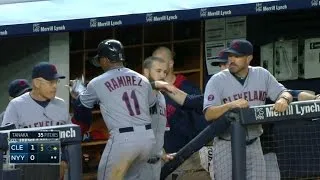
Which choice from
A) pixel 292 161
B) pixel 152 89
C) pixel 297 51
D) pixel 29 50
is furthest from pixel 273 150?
pixel 29 50

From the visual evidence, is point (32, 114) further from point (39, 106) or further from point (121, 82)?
point (121, 82)

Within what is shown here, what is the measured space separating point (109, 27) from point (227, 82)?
9.37 ft

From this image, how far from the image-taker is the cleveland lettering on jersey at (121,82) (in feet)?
25.2

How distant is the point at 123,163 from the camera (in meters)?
7.56

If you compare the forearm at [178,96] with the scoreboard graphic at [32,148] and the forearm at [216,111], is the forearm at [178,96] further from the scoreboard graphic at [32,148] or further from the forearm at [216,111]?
the scoreboard graphic at [32,148]

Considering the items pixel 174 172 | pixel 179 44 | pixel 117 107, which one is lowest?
pixel 174 172

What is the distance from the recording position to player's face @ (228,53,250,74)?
769 cm

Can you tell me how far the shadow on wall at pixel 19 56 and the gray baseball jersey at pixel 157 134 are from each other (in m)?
3.07

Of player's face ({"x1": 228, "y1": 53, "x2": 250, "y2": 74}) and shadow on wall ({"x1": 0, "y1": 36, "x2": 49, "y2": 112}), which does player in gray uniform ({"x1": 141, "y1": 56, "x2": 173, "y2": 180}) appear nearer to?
player's face ({"x1": 228, "y1": 53, "x2": 250, "y2": 74})

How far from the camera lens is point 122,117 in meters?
7.64

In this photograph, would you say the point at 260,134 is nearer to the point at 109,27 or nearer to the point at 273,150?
the point at 273,150

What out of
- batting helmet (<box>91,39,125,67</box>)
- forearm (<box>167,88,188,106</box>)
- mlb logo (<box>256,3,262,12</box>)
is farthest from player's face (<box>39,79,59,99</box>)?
mlb logo (<box>256,3,262,12</box>)

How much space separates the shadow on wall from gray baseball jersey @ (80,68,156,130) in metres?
3.37

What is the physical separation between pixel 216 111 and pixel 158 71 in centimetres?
198
